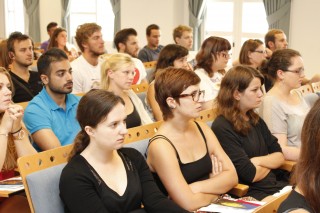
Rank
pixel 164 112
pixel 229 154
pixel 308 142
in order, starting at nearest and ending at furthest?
pixel 308 142, pixel 164 112, pixel 229 154

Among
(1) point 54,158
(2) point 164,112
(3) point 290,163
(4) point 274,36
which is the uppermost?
(4) point 274,36

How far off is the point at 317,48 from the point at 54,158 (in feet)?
20.7

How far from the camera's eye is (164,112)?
9.53ft

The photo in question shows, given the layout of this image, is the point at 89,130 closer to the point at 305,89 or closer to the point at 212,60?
the point at 212,60

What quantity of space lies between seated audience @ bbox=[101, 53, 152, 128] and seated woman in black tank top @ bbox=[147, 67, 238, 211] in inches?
45.0

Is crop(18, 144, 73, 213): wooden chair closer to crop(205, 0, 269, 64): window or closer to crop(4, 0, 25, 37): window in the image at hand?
crop(205, 0, 269, 64): window

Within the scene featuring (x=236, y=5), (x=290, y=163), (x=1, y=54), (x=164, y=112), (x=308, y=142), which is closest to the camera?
(x=308, y=142)

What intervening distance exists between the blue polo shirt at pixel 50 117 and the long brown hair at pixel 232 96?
102 centimetres

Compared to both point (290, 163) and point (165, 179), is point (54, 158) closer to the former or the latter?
point (165, 179)

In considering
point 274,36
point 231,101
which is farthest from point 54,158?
point 274,36

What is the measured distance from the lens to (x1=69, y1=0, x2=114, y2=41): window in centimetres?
1112

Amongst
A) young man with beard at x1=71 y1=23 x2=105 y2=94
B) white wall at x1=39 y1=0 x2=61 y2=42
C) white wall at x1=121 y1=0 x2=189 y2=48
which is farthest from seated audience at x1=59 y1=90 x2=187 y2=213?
white wall at x1=39 y1=0 x2=61 y2=42

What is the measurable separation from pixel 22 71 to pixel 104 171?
9.87 feet

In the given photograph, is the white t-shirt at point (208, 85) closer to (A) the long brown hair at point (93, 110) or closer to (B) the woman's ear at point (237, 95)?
(B) the woman's ear at point (237, 95)
